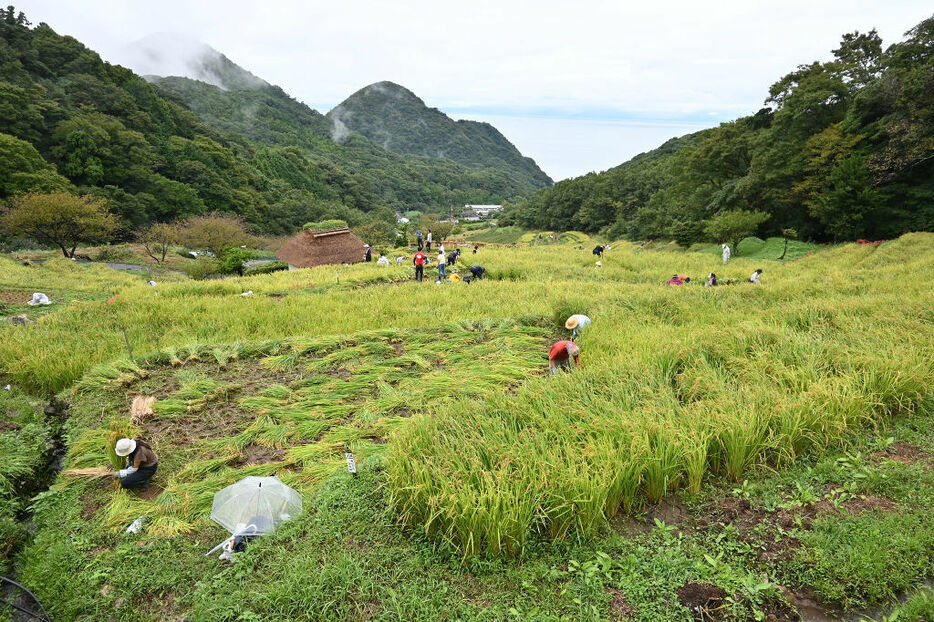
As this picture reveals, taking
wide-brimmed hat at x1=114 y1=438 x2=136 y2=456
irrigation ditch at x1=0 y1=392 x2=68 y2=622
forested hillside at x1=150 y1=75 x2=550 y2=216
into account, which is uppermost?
forested hillside at x1=150 y1=75 x2=550 y2=216

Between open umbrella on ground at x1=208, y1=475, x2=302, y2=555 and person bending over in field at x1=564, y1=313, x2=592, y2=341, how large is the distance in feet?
14.2

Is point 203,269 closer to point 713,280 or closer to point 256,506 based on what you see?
point 256,506

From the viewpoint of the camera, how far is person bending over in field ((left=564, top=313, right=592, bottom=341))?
19.9 feet

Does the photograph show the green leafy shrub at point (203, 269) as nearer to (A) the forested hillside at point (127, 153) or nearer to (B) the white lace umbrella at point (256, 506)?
(A) the forested hillside at point (127, 153)

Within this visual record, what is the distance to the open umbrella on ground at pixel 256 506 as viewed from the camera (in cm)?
314

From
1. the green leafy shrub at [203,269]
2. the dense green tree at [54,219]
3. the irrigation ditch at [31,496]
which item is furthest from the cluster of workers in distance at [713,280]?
the dense green tree at [54,219]

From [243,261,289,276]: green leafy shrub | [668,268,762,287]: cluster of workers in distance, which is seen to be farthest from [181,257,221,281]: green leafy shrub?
[668,268,762,287]: cluster of workers in distance

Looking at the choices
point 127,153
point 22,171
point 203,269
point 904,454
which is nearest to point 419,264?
point 904,454

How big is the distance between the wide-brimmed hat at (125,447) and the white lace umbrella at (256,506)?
109 cm

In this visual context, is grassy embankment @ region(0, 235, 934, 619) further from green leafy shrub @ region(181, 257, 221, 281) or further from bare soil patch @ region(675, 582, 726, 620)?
green leafy shrub @ region(181, 257, 221, 281)

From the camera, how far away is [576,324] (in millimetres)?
6055

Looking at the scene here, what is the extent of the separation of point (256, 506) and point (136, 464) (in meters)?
1.55

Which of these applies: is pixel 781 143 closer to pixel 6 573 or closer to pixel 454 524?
pixel 454 524

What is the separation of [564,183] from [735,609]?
219 feet
